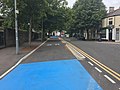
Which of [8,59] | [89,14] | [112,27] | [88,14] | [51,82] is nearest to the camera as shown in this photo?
[51,82]

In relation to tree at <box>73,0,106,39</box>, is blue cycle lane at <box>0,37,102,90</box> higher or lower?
lower

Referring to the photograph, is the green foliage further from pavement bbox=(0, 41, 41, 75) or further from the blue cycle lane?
the blue cycle lane

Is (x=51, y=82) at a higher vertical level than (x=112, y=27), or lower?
lower

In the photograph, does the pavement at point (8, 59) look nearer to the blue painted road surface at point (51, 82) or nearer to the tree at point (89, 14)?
the blue painted road surface at point (51, 82)

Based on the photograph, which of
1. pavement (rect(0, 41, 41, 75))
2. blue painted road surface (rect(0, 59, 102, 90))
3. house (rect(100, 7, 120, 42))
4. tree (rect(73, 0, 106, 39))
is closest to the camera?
blue painted road surface (rect(0, 59, 102, 90))

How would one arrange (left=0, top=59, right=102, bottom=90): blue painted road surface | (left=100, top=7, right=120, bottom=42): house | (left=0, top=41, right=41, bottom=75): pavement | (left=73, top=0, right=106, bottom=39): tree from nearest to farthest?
1. (left=0, top=59, right=102, bottom=90): blue painted road surface
2. (left=0, top=41, right=41, bottom=75): pavement
3. (left=100, top=7, right=120, bottom=42): house
4. (left=73, top=0, right=106, bottom=39): tree

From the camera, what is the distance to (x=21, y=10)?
26391mm

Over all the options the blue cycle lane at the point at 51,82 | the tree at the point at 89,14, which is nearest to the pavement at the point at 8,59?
the blue cycle lane at the point at 51,82

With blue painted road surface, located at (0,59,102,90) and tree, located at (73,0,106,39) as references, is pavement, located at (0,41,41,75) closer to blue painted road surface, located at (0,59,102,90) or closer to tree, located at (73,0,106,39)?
blue painted road surface, located at (0,59,102,90)

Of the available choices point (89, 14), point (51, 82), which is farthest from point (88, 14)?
point (51, 82)

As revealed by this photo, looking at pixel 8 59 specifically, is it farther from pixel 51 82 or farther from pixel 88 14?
pixel 88 14

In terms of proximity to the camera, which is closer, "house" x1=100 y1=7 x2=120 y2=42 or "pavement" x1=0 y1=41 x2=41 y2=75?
"pavement" x1=0 y1=41 x2=41 y2=75

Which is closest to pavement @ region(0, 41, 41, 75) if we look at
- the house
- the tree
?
the house

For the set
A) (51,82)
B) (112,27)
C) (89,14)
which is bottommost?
(51,82)
